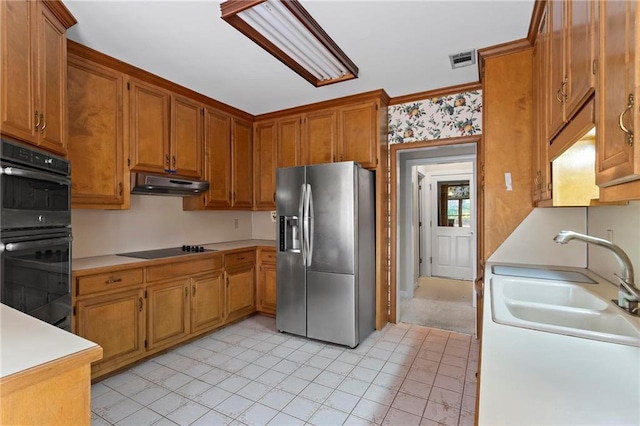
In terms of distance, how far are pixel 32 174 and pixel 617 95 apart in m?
2.27

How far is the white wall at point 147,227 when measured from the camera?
264 cm

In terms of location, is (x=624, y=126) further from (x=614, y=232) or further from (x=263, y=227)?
(x=263, y=227)

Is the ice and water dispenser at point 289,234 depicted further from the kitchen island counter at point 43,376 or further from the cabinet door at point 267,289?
the kitchen island counter at point 43,376

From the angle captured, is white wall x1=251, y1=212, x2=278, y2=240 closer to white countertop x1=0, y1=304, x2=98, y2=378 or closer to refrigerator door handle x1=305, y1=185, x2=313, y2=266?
refrigerator door handle x1=305, y1=185, x2=313, y2=266

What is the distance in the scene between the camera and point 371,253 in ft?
10.6

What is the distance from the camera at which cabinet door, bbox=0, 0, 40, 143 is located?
4.69 ft

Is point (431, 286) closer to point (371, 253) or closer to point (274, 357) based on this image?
point (371, 253)

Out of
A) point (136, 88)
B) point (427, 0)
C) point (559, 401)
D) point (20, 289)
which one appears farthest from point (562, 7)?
point (136, 88)

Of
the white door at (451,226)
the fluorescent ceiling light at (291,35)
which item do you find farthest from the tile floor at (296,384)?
the white door at (451,226)

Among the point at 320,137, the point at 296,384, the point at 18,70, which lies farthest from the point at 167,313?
the point at 320,137

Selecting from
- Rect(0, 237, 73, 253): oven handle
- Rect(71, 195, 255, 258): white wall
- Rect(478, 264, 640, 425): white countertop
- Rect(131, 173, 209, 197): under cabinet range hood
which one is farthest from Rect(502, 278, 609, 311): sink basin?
Rect(71, 195, 255, 258): white wall

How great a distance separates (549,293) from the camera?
162 centimetres

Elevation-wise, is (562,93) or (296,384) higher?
(562,93)

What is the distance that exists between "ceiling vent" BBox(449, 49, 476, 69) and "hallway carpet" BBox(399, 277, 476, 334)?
8.37 ft
